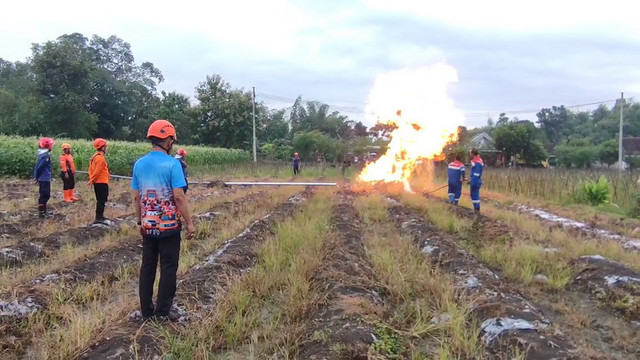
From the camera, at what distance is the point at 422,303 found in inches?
212

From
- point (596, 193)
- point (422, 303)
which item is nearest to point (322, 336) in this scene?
point (422, 303)

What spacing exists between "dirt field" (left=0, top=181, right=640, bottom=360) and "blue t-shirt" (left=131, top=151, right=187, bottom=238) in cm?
90

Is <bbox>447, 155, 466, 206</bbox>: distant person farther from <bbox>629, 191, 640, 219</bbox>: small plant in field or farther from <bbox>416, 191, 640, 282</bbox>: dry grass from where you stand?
<bbox>629, 191, 640, 219</bbox>: small plant in field

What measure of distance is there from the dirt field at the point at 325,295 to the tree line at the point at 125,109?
18.2 metres

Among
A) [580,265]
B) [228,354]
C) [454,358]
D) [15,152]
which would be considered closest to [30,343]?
[228,354]

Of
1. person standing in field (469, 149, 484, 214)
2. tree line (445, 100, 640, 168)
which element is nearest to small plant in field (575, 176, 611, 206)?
person standing in field (469, 149, 484, 214)

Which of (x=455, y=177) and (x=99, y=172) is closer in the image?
(x=99, y=172)

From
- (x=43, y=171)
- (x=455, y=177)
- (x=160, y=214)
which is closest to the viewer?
(x=160, y=214)

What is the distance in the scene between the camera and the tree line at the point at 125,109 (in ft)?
121

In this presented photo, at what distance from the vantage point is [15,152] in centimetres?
2000

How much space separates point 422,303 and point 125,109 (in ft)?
157

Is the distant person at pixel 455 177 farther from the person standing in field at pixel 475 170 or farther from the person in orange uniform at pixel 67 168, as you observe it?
the person in orange uniform at pixel 67 168

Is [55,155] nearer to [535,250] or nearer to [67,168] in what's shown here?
[67,168]

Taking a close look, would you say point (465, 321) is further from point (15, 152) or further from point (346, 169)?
point (346, 169)
